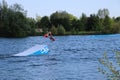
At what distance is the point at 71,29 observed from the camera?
4707 inches

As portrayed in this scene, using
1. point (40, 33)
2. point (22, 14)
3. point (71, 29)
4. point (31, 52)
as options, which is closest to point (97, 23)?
point (71, 29)

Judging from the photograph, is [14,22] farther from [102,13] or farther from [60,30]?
[102,13]

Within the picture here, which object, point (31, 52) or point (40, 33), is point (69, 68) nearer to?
point (31, 52)

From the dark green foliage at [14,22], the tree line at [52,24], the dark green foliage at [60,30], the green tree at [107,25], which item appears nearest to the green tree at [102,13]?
the tree line at [52,24]

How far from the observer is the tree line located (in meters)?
98.7

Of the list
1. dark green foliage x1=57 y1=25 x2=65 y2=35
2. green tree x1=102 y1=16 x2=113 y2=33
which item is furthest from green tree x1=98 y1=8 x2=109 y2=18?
dark green foliage x1=57 y1=25 x2=65 y2=35

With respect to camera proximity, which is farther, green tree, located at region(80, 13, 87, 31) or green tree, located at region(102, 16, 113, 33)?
green tree, located at region(80, 13, 87, 31)

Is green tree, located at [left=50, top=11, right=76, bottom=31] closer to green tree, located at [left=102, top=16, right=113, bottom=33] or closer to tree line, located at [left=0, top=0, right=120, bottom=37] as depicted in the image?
tree line, located at [left=0, top=0, right=120, bottom=37]

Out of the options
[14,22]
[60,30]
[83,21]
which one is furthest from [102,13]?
[14,22]

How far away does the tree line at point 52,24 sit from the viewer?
98.7 metres

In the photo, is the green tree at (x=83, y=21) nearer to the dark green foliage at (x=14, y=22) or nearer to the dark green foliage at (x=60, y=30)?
the dark green foliage at (x=60, y=30)

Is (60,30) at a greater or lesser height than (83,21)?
lesser

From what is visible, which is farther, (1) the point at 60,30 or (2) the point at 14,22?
(1) the point at 60,30

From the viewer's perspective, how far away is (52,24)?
123062 mm
